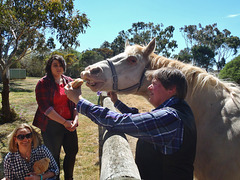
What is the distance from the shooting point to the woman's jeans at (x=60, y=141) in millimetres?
2674

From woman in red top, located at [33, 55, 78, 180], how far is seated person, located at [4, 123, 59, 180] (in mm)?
255

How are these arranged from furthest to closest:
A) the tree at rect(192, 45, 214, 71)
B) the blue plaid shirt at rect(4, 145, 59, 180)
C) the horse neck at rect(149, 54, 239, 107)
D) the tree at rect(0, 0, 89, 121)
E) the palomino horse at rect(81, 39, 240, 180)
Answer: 1. the tree at rect(192, 45, 214, 71)
2. the tree at rect(0, 0, 89, 121)
3. the blue plaid shirt at rect(4, 145, 59, 180)
4. the horse neck at rect(149, 54, 239, 107)
5. the palomino horse at rect(81, 39, 240, 180)

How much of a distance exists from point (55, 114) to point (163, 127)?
180 centimetres

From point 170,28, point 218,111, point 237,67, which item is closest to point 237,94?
point 218,111

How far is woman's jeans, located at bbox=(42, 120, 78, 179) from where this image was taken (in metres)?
2.67

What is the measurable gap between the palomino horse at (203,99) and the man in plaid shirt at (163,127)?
672mm

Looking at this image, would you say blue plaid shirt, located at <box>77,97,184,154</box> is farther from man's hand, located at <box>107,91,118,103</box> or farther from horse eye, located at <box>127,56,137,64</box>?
horse eye, located at <box>127,56,137,64</box>

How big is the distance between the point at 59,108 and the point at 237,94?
229cm

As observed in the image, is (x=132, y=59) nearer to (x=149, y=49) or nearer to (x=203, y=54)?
(x=149, y=49)

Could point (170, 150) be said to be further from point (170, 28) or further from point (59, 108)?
point (170, 28)

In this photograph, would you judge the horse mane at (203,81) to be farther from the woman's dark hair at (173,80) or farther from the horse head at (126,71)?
the woman's dark hair at (173,80)

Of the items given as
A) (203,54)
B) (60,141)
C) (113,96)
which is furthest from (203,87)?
(203,54)

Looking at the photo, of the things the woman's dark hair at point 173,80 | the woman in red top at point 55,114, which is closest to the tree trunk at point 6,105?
the woman in red top at point 55,114

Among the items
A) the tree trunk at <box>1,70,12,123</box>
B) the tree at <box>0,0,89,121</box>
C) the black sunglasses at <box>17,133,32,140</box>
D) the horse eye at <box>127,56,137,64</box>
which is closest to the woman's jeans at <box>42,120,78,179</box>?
the black sunglasses at <box>17,133,32,140</box>
